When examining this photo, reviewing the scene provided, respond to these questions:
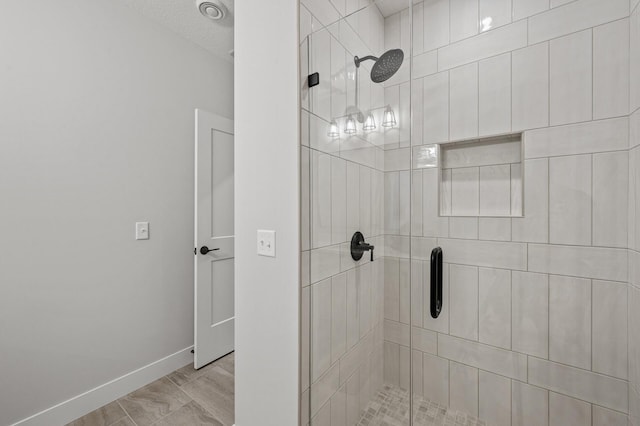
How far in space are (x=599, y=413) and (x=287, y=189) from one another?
124cm

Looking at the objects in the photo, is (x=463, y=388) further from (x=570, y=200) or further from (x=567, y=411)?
(x=570, y=200)

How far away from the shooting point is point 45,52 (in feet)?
5.00

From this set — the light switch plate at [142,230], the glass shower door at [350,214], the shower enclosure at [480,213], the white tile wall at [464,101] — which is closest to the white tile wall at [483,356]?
the shower enclosure at [480,213]

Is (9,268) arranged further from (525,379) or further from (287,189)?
(525,379)

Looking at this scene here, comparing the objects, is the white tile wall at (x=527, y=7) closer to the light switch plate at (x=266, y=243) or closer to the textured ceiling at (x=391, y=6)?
the textured ceiling at (x=391, y=6)

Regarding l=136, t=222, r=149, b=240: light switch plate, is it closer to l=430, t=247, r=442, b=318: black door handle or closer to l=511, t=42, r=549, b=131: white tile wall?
l=430, t=247, r=442, b=318: black door handle

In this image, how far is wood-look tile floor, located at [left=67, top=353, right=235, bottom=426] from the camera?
1.59 metres

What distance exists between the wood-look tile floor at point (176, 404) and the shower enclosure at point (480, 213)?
0.97m

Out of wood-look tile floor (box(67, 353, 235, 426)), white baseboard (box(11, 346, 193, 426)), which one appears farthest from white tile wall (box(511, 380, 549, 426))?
white baseboard (box(11, 346, 193, 426))

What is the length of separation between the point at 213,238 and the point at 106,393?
121 centimetres

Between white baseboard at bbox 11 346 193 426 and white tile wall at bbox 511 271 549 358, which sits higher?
white tile wall at bbox 511 271 549 358

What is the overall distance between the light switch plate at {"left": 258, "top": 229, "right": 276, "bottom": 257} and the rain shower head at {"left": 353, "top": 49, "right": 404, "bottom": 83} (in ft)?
2.50

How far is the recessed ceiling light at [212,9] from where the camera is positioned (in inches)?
70.7

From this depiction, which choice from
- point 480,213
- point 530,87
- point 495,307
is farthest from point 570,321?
point 530,87
